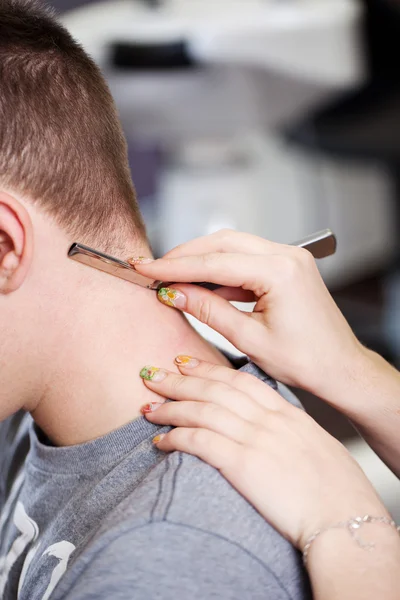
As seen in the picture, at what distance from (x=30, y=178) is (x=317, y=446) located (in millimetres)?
367

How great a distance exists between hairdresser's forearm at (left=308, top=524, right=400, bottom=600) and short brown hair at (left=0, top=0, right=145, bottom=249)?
1.19 feet

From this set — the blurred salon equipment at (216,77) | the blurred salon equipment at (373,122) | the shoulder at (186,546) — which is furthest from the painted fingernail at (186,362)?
the blurred salon equipment at (373,122)

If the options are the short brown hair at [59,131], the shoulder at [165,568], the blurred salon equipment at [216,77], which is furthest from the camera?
the blurred salon equipment at [216,77]

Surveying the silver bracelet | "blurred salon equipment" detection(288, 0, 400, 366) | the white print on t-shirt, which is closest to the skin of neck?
the white print on t-shirt

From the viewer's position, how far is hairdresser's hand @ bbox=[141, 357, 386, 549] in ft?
2.24

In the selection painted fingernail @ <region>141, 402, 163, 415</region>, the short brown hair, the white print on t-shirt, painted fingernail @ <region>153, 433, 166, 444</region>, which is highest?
the short brown hair

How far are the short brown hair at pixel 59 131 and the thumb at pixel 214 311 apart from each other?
0.25ft

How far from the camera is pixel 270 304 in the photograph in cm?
80

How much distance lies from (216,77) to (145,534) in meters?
1.63

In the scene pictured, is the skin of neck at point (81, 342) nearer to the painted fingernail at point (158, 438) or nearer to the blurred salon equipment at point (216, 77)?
the painted fingernail at point (158, 438)

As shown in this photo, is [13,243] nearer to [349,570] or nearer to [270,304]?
[270,304]

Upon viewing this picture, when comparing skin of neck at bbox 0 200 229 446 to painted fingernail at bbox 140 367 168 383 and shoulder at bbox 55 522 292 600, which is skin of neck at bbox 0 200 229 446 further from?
shoulder at bbox 55 522 292 600

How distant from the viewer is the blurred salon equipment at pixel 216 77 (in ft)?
6.59

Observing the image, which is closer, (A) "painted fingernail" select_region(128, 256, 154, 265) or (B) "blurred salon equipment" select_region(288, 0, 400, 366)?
(A) "painted fingernail" select_region(128, 256, 154, 265)
